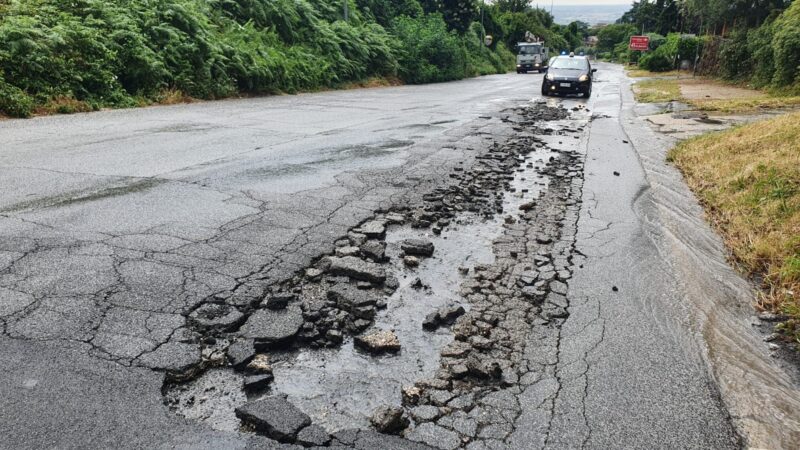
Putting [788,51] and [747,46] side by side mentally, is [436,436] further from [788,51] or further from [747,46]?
[747,46]

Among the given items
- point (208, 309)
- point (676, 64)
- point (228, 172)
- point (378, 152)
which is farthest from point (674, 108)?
point (676, 64)

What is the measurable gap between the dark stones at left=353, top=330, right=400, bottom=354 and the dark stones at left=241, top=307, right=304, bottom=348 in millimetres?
403

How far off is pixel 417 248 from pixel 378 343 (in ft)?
5.34

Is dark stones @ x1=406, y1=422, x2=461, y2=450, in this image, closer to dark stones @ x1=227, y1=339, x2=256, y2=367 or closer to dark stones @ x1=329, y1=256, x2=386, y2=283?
dark stones @ x1=227, y1=339, x2=256, y2=367

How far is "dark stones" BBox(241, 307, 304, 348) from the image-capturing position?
3.13 meters

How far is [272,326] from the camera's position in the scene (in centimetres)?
326

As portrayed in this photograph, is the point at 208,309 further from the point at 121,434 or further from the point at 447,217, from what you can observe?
the point at 447,217

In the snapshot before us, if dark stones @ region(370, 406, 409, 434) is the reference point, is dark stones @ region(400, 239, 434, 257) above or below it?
below

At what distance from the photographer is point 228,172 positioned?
267 inches

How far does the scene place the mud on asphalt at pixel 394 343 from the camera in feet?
8.21

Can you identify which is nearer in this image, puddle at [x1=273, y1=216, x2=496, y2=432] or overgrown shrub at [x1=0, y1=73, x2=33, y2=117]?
puddle at [x1=273, y1=216, x2=496, y2=432]

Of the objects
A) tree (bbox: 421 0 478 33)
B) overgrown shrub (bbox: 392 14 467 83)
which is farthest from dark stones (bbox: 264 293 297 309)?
tree (bbox: 421 0 478 33)

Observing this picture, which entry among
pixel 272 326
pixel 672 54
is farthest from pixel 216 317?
pixel 672 54

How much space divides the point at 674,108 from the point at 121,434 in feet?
61.0
